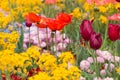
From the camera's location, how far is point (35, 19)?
3889 millimetres

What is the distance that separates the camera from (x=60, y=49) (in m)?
4.50

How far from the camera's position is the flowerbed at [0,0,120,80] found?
9.93 ft

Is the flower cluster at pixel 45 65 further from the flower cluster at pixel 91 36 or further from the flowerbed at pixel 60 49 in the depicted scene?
the flower cluster at pixel 91 36

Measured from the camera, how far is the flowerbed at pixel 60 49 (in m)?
3.03

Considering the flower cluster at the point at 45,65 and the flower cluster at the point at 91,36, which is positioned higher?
the flower cluster at the point at 91,36

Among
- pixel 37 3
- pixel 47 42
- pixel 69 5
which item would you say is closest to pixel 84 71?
pixel 47 42

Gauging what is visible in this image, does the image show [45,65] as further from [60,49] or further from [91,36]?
[60,49]

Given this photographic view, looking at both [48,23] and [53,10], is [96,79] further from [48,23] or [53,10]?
[53,10]

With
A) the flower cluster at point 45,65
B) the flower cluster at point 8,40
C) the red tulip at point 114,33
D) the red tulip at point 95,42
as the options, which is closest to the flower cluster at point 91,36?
the red tulip at point 95,42

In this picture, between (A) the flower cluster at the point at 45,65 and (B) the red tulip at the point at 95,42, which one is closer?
(A) the flower cluster at the point at 45,65

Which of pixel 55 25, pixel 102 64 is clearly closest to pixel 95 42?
pixel 55 25

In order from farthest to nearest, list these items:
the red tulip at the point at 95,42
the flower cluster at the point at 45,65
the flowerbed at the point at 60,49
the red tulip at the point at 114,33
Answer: the red tulip at the point at 114,33
the red tulip at the point at 95,42
the flowerbed at the point at 60,49
the flower cluster at the point at 45,65

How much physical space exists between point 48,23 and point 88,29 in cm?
35

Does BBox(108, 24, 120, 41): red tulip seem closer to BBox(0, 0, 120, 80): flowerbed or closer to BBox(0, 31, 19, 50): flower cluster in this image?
BBox(0, 0, 120, 80): flowerbed
